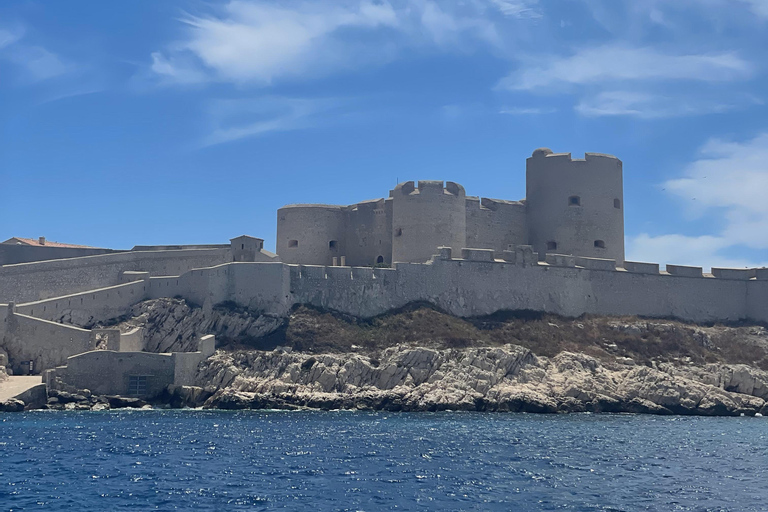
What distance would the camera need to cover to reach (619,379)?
130ft

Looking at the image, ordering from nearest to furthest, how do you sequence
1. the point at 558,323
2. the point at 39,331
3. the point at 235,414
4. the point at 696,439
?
the point at 696,439 < the point at 235,414 < the point at 39,331 < the point at 558,323

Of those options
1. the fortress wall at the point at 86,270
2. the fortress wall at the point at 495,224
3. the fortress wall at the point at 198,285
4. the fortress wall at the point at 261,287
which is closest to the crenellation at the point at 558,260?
the fortress wall at the point at 495,224

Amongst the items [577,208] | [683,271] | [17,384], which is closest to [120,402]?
[17,384]

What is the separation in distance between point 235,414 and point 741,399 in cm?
2098

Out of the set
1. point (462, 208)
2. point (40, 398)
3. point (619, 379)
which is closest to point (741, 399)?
point (619, 379)

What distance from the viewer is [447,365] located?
38.2m

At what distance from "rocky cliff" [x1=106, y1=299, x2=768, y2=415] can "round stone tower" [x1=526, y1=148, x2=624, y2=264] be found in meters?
6.93

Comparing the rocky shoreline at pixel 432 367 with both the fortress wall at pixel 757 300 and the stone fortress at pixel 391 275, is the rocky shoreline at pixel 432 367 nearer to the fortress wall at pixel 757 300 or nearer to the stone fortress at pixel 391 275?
the stone fortress at pixel 391 275

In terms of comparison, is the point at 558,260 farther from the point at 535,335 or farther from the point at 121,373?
the point at 121,373

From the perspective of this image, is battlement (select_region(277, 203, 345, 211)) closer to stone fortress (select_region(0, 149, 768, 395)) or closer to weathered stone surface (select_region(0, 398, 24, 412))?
stone fortress (select_region(0, 149, 768, 395))

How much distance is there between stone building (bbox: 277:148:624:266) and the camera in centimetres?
4769

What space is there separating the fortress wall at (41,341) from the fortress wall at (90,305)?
926mm

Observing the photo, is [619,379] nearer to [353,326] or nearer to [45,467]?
[353,326]

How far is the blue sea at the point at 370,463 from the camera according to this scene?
1953 cm
